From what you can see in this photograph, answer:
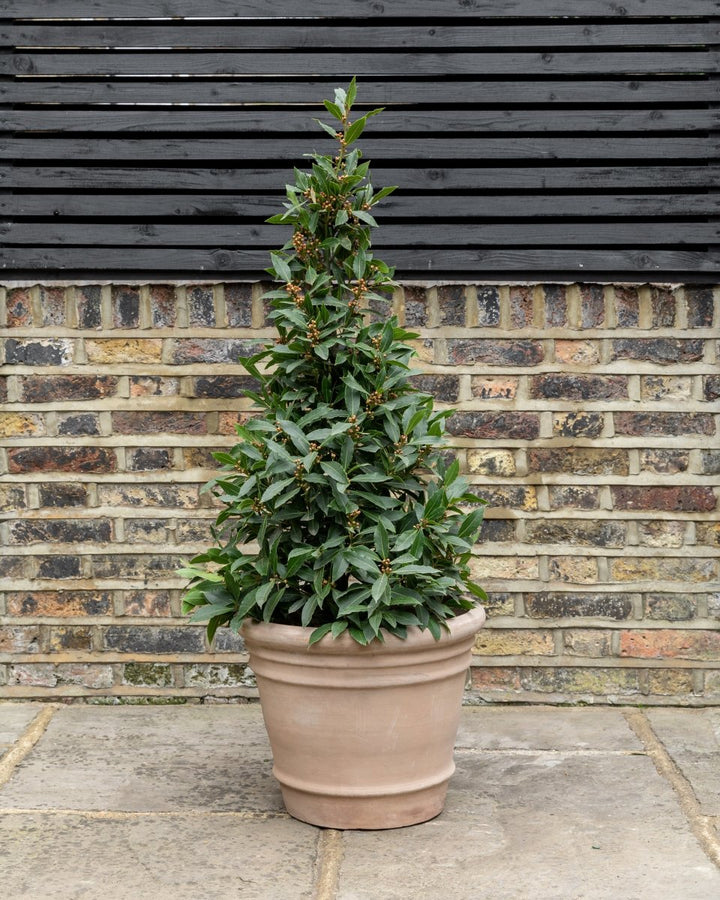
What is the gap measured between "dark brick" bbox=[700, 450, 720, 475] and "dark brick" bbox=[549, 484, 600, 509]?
15.8 inches

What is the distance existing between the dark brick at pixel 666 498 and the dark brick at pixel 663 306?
2.00 ft

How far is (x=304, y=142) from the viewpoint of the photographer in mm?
3939

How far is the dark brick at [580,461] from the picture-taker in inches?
158

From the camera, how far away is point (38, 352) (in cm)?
402

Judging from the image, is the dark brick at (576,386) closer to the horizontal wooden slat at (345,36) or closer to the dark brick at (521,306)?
the dark brick at (521,306)

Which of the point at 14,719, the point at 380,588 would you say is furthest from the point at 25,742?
the point at 380,588

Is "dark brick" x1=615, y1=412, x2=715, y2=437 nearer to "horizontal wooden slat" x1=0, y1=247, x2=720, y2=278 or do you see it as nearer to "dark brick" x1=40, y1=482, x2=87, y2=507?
"horizontal wooden slat" x1=0, y1=247, x2=720, y2=278

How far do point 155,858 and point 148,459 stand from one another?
5.34 feet

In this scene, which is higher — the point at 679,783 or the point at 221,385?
the point at 221,385

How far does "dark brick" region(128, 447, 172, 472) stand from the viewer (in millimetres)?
4039

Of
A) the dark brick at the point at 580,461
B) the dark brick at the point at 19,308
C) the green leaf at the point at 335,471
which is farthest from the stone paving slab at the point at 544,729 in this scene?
the dark brick at the point at 19,308

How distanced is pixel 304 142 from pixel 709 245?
59.9 inches

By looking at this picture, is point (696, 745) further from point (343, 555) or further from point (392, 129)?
point (392, 129)

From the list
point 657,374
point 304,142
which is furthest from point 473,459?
point 304,142
